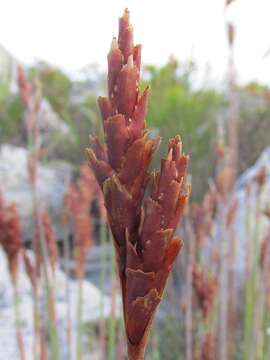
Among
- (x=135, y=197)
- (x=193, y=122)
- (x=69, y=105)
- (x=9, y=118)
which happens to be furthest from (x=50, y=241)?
(x=69, y=105)

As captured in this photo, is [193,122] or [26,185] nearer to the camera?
[26,185]

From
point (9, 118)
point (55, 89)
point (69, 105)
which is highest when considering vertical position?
point (55, 89)

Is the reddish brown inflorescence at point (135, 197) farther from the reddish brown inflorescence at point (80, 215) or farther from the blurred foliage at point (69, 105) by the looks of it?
the blurred foliage at point (69, 105)

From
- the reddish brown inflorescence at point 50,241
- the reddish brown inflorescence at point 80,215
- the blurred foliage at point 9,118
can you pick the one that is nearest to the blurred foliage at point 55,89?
the blurred foliage at point 9,118

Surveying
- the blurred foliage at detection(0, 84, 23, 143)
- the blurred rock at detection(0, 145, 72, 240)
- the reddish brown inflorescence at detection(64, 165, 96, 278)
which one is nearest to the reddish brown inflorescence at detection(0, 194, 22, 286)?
the reddish brown inflorescence at detection(64, 165, 96, 278)

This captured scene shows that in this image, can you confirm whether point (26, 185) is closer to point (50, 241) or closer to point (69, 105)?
point (69, 105)

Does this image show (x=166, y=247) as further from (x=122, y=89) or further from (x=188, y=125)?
(x=188, y=125)
